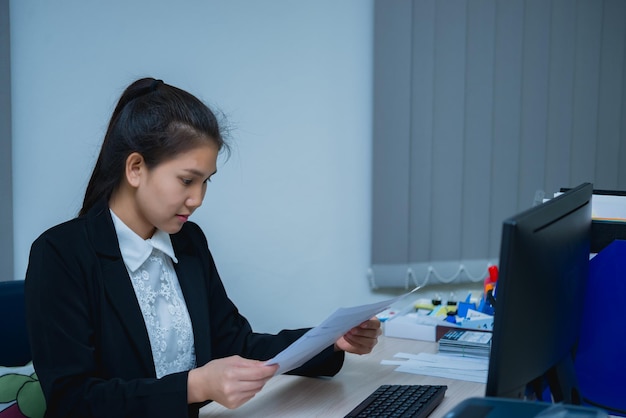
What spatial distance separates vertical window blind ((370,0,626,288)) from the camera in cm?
251

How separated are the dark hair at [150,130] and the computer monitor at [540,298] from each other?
0.74m

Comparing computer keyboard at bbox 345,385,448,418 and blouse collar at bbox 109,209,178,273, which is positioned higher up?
blouse collar at bbox 109,209,178,273

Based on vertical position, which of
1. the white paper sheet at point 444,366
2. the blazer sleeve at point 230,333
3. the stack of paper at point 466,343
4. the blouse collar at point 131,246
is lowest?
the white paper sheet at point 444,366

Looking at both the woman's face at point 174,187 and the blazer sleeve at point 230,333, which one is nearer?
the woman's face at point 174,187

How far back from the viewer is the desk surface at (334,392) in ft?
4.14

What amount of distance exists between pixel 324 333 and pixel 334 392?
0.76 feet

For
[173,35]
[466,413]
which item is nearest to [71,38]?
[173,35]

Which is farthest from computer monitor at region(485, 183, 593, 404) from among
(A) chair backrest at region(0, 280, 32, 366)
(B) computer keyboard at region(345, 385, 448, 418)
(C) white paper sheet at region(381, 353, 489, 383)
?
(A) chair backrest at region(0, 280, 32, 366)

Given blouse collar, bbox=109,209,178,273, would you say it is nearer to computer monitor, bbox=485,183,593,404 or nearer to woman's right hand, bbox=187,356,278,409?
woman's right hand, bbox=187,356,278,409

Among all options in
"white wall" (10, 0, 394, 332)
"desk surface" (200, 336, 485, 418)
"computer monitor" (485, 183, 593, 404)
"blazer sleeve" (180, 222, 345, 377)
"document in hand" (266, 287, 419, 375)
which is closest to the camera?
"computer monitor" (485, 183, 593, 404)

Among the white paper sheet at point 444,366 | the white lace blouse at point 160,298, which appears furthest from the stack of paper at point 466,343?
the white lace blouse at point 160,298

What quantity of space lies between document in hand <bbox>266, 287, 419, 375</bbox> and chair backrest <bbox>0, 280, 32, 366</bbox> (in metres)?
0.52

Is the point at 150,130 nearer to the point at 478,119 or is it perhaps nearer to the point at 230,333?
the point at 230,333

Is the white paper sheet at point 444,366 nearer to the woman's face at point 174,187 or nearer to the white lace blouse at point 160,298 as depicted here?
the white lace blouse at point 160,298
